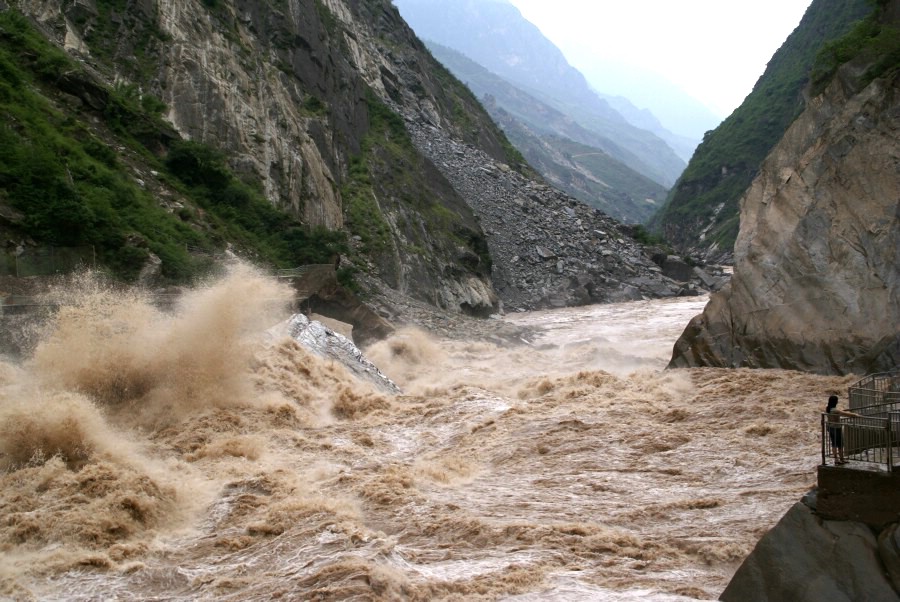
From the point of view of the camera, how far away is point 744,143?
9744cm

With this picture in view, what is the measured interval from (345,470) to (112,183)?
15.6 meters

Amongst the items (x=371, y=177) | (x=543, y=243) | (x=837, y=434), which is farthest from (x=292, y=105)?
(x=837, y=434)

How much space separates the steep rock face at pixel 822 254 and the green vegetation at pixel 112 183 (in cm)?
1481

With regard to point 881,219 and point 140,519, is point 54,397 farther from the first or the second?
point 881,219

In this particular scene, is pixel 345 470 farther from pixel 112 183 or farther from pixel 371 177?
pixel 371 177

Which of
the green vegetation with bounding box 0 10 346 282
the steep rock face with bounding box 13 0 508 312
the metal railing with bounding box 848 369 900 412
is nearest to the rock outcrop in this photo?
the steep rock face with bounding box 13 0 508 312

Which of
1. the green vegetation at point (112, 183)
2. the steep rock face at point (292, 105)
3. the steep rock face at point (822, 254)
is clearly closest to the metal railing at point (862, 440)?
the steep rock face at point (822, 254)

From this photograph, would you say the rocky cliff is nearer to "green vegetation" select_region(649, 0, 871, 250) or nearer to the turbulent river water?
the turbulent river water

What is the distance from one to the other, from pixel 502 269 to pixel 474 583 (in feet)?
137

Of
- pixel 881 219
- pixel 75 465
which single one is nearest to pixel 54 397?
pixel 75 465

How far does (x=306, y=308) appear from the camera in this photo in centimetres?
2623

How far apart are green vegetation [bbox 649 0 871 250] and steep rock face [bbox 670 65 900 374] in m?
65.0

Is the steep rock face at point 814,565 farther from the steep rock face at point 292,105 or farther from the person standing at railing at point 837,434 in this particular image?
the steep rock face at point 292,105

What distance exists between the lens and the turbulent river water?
8.88 m
